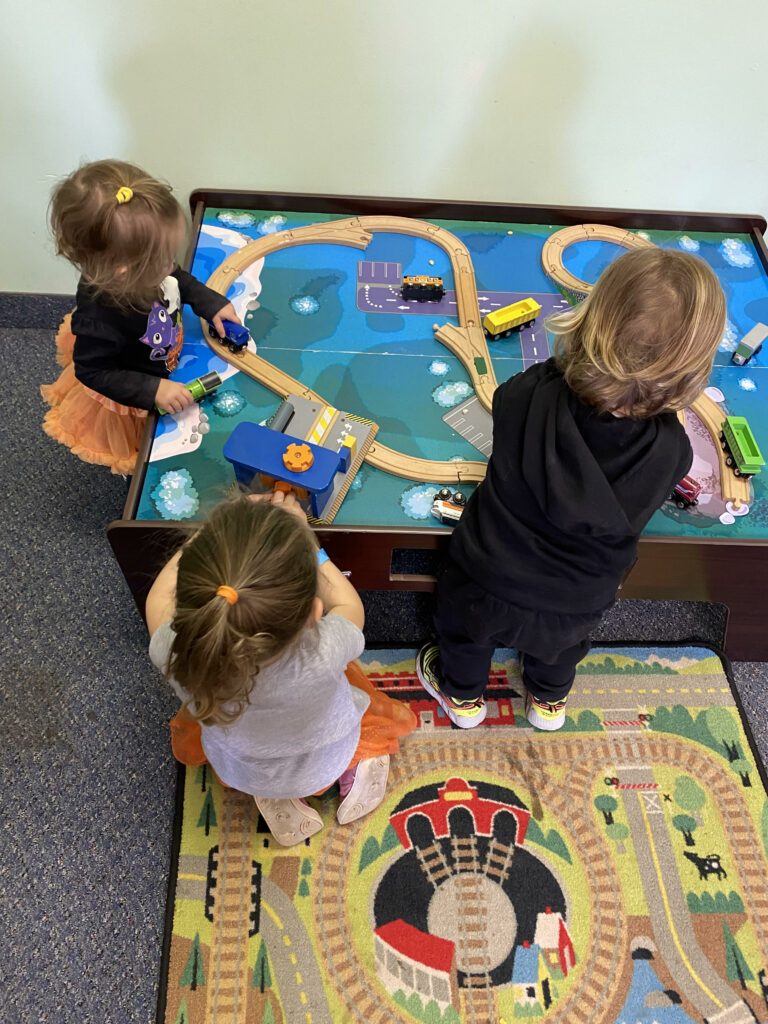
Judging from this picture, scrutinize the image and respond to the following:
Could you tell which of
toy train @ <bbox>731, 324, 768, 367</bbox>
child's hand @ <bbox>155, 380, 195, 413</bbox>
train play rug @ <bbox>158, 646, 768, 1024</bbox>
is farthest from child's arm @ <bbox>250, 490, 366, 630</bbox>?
toy train @ <bbox>731, 324, 768, 367</bbox>

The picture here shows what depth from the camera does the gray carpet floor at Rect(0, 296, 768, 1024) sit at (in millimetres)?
1062

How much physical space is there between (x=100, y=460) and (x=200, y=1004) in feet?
Answer: 2.81

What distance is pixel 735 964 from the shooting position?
1.08 m

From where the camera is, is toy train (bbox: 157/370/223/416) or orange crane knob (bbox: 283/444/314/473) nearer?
orange crane knob (bbox: 283/444/314/473)

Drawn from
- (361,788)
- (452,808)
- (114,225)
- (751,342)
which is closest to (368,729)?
(361,788)

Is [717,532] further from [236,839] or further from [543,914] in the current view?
[236,839]

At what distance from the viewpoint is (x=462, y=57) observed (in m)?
1.24

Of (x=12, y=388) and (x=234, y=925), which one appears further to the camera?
(x=12, y=388)

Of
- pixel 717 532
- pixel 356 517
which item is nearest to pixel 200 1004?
pixel 356 517

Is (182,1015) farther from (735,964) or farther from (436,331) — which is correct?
(436,331)

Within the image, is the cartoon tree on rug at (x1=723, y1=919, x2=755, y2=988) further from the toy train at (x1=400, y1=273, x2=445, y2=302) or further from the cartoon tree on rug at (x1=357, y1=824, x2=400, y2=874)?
the toy train at (x1=400, y1=273, x2=445, y2=302)

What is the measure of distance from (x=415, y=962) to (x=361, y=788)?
251mm

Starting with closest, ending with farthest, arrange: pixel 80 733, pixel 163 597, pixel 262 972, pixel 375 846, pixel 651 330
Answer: pixel 651 330, pixel 163 597, pixel 262 972, pixel 375 846, pixel 80 733

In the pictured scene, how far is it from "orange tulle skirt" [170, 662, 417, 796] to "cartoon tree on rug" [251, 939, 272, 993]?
29 cm
